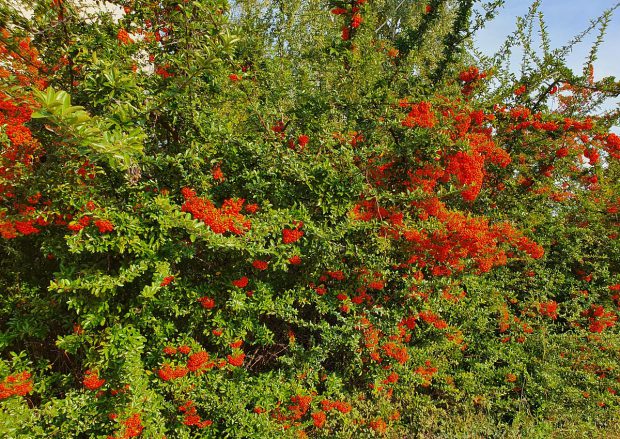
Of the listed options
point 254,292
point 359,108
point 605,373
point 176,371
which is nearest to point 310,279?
point 254,292

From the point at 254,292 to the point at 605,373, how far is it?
18.4ft

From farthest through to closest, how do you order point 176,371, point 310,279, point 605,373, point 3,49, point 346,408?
point 605,373, point 346,408, point 310,279, point 176,371, point 3,49

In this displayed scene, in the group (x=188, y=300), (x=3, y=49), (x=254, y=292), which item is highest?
(x=3, y=49)

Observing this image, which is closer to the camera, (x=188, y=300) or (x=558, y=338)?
(x=188, y=300)

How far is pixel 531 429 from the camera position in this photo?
4.63 meters

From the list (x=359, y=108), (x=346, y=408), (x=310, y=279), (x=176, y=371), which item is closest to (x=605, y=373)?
(x=346, y=408)

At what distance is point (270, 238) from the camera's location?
3080mm

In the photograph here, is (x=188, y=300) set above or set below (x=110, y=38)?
below

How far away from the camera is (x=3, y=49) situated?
262 cm

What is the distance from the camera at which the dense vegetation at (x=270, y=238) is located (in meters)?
2.56

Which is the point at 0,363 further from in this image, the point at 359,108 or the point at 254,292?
the point at 359,108

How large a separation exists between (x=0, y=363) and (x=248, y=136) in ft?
8.07

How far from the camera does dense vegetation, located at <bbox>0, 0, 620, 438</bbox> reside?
256 centimetres

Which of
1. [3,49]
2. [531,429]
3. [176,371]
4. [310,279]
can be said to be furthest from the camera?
[531,429]
